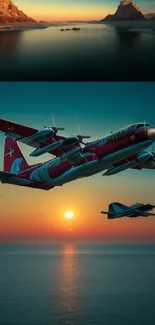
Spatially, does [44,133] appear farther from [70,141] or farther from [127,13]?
[127,13]

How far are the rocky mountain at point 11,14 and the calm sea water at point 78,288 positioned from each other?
2.13 metres

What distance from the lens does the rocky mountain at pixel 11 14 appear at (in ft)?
21.3

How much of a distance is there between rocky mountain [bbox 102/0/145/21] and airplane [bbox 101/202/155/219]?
1.75 meters

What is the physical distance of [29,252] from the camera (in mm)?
7430

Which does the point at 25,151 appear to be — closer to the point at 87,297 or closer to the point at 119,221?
the point at 119,221

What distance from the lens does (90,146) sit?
7.20 m

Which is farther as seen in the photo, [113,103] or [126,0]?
[113,103]

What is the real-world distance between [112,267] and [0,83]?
3.05 meters

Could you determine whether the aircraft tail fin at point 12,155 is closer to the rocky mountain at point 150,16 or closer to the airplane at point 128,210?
the airplane at point 128,210

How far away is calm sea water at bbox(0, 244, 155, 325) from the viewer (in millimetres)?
6598

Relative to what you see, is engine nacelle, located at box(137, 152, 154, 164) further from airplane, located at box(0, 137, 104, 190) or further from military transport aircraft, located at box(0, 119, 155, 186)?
airplane, located at box(0, 137, 104, 190)

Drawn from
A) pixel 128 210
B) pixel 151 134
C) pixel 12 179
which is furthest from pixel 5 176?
pixel 151 134

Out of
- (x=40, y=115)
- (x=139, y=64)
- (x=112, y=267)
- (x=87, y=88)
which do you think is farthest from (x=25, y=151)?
(x=112, y=267)

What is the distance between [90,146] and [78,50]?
0.97 m
